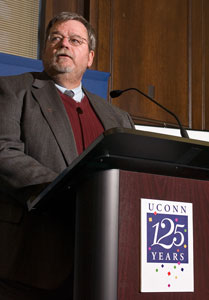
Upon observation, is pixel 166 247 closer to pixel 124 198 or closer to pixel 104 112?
pixel 124 198

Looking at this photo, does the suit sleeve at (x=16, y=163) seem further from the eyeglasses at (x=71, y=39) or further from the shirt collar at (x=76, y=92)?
the eyeglasses at (x=71, y=39)

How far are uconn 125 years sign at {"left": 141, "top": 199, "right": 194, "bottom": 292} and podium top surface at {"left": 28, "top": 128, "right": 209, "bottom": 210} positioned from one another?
95 mm

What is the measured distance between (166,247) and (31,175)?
55 centimetres

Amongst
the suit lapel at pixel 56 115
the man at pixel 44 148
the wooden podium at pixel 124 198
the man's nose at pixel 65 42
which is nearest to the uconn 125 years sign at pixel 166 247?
the wooden podium at pixel 124 198

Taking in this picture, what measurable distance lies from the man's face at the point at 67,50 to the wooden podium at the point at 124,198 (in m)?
1.23

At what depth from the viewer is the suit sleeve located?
1.38 meters

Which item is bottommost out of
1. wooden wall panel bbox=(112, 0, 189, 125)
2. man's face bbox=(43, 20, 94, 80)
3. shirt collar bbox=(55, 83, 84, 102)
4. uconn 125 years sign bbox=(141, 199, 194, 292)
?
uconn 125 years sign bbox=(141, 199, 194, 292)

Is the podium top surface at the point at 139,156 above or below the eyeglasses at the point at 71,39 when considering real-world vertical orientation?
below

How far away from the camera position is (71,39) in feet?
7.71

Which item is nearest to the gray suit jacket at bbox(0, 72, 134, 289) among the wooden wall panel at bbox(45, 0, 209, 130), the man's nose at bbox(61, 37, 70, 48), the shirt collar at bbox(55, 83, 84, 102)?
the shirt collar at bbox(55, 83, 84, 102)

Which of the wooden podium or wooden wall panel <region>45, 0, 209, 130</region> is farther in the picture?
wooden wall panel <region>45, 0, 209, 130</region>

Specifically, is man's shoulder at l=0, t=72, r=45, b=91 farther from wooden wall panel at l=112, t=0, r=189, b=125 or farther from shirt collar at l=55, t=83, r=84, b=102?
wooden wall panel at l=112, t=0, r=189, b=125

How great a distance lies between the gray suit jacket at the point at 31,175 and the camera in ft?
4.40

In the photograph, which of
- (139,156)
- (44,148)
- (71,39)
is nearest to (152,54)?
(71,39)
